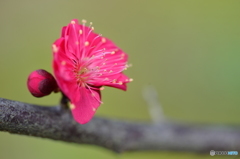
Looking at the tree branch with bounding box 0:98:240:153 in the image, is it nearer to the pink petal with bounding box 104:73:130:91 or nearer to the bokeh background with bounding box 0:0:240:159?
the pink petal with bounding box 104:73:130:91

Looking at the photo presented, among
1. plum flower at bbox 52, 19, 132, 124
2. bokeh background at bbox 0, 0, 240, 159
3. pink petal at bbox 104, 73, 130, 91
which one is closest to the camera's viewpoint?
plum flower at bbox 52, 19, 132, 124

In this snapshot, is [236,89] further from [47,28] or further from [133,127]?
[47,28]

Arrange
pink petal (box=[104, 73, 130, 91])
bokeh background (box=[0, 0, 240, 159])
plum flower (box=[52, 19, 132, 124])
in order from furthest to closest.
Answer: bokeh background (box=[0, 0, 240, 159]) → pink petal (box=[104, 73, 130, 91]) → plum flower (box=[52, 19, 132, 124])

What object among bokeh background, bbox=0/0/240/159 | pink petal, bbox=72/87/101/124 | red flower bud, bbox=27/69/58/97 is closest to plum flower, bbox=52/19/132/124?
pink petal, bbox=72/87/101/124

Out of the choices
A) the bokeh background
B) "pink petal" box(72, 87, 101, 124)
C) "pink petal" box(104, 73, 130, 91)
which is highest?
the bokeh background

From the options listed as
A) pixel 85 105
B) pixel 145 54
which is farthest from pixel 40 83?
pixel 145 54

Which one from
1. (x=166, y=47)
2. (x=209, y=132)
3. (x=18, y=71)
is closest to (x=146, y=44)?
(x=166, y=47)

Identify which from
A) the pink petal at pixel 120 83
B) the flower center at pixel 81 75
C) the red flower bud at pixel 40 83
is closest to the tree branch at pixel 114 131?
the red flower bud at pixel 40 83
